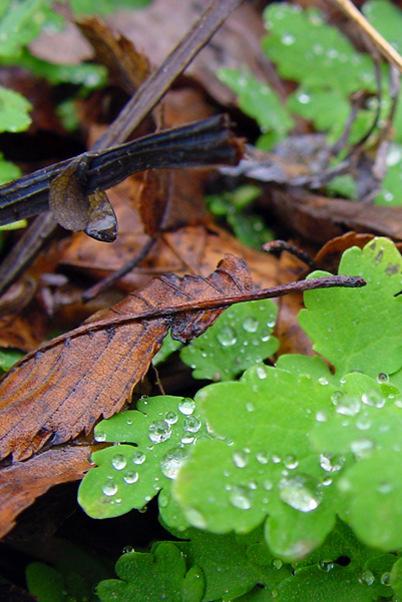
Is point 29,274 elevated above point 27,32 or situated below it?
below

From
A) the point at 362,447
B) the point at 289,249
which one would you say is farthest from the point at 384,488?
the point at 289,249

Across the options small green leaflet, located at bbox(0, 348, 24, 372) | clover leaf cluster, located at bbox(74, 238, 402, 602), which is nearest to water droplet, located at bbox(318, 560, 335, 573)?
clover leaf cluster, located at bbox(74, 238, 402, 602)

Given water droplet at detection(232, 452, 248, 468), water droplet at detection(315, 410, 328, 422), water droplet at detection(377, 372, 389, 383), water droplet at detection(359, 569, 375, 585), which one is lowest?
water droplet at detection(359, 569, 375, 585)

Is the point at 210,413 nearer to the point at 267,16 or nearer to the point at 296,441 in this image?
the point at 296,441

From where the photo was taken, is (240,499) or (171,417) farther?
(171,417)

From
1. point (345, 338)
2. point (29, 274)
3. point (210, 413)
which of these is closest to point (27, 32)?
point (29, 274)

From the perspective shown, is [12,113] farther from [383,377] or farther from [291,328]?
[383,377]

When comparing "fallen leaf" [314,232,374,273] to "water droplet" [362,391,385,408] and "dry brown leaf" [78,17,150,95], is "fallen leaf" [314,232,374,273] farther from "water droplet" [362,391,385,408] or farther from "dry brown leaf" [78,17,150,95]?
"dry brown leaf" [78,17,150,95]
